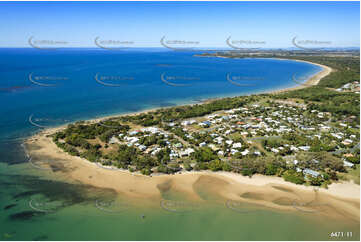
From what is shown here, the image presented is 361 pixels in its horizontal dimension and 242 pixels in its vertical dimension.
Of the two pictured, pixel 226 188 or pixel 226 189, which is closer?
pixel 226 189

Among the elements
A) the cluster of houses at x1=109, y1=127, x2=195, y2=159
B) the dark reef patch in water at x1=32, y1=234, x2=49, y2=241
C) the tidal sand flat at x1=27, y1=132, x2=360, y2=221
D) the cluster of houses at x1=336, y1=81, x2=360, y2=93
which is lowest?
the dark reef patch in water at x1=32, y1=234, x2=49, y2=241

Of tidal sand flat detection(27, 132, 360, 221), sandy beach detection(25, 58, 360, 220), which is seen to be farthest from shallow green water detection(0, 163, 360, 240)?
sandy beach detection(25, 58, 360, 220)

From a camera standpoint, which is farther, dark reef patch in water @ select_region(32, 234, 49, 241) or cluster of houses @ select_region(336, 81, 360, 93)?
cluster of houses @ select_region(336, 81, 360, 93)

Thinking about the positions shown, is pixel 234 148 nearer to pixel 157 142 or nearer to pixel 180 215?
pixel 157 142

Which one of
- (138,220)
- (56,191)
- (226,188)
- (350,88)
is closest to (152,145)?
(226,188)

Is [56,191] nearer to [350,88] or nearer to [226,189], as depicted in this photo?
[226,189]

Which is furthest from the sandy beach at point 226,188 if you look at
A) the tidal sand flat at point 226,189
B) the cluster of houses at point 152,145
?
the cluster of houses at point 152,145

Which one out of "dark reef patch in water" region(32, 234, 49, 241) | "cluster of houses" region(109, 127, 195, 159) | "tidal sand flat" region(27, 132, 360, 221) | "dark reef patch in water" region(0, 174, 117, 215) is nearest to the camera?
"dark reef patch in water" region(32, 234, 49, 241)

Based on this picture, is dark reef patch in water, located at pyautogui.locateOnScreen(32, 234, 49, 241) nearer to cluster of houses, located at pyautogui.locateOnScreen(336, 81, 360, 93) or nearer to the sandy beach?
the sandy beach
